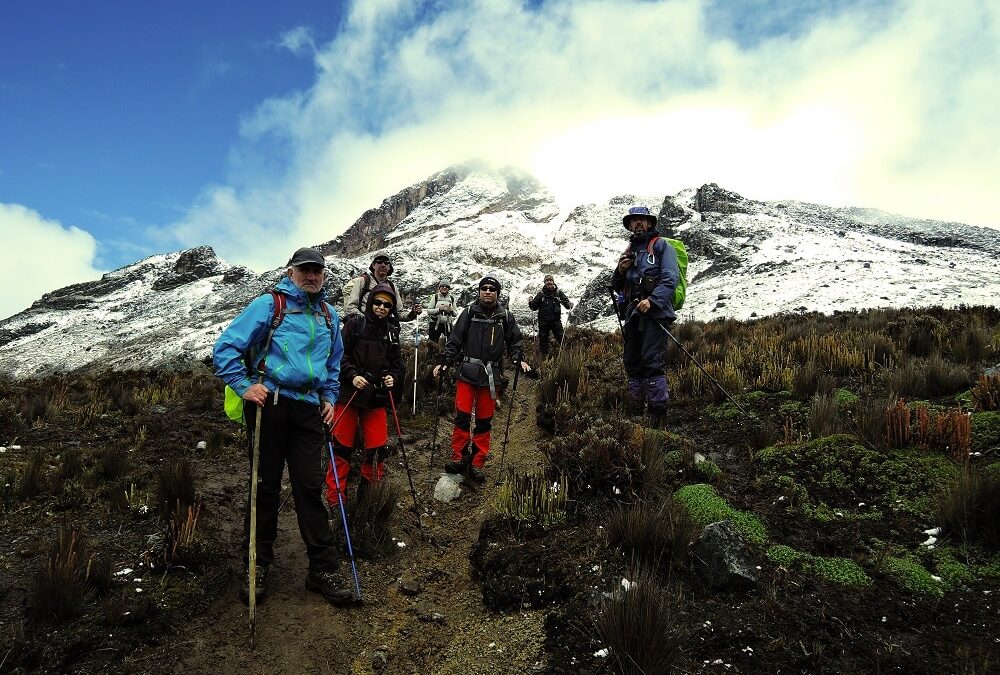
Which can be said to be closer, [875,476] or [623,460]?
[875,476]

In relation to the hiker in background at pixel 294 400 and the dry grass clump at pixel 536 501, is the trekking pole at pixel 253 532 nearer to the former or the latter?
the hiker in background at pixel 294 400

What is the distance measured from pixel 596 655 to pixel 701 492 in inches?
77.0

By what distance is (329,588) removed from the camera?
3816 mm

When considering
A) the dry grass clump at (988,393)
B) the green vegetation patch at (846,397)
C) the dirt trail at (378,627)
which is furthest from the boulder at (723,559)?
the green vegetation patch at (846,397)

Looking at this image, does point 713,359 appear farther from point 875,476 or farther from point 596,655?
point 596,655

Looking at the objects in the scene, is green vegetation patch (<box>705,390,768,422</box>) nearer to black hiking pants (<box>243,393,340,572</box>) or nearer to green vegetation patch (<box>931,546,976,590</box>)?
green vegetation patch (<box>931,546,976,590</box>)

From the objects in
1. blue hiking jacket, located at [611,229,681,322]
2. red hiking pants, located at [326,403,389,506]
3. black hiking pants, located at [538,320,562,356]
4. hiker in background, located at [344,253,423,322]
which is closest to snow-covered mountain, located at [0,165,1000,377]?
black hiking pants, located at [538,320,562,356]

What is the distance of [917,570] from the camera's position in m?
3.08

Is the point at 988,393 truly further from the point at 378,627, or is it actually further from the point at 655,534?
the point at 378,627

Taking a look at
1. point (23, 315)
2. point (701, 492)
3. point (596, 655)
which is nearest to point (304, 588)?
point (596, 655)

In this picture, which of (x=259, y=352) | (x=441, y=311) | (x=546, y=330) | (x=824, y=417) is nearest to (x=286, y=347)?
(x=259, y=352)

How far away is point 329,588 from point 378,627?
464mm

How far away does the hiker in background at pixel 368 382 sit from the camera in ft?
17.7

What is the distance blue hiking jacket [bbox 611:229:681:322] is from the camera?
20.1 feet
